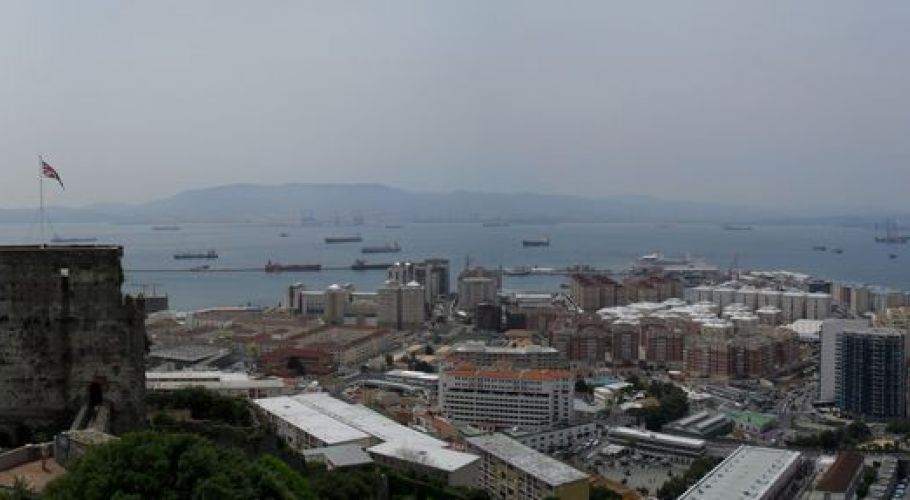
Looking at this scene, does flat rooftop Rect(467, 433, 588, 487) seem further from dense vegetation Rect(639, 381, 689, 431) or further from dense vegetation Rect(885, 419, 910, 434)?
dense vegetation Rect(885, 419, 910, 434)

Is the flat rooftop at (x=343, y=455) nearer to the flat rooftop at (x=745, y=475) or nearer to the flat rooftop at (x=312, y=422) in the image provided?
the flat rooftop at (x=312, y=422)

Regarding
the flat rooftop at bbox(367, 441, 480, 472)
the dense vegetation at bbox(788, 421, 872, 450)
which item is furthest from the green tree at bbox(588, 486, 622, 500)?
the dense vegetation at bbox(788, 421, 872, 450)

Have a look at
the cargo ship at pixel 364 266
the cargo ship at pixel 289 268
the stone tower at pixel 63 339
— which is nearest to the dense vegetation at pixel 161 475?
the stone tower at pixel 63 339

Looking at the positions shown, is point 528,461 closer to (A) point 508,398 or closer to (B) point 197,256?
(A) point 508,398

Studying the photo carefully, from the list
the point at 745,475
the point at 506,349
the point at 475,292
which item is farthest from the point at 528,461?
the point at 475,292

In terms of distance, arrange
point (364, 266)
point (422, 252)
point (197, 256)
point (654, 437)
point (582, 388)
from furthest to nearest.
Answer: point (422, 252) < point (197, 256) < point (364, 266) < point (582, 388) < point (654, 437)

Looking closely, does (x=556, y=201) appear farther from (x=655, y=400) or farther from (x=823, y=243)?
(x=655, y=400)

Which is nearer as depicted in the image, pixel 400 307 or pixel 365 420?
pixel 365 420
